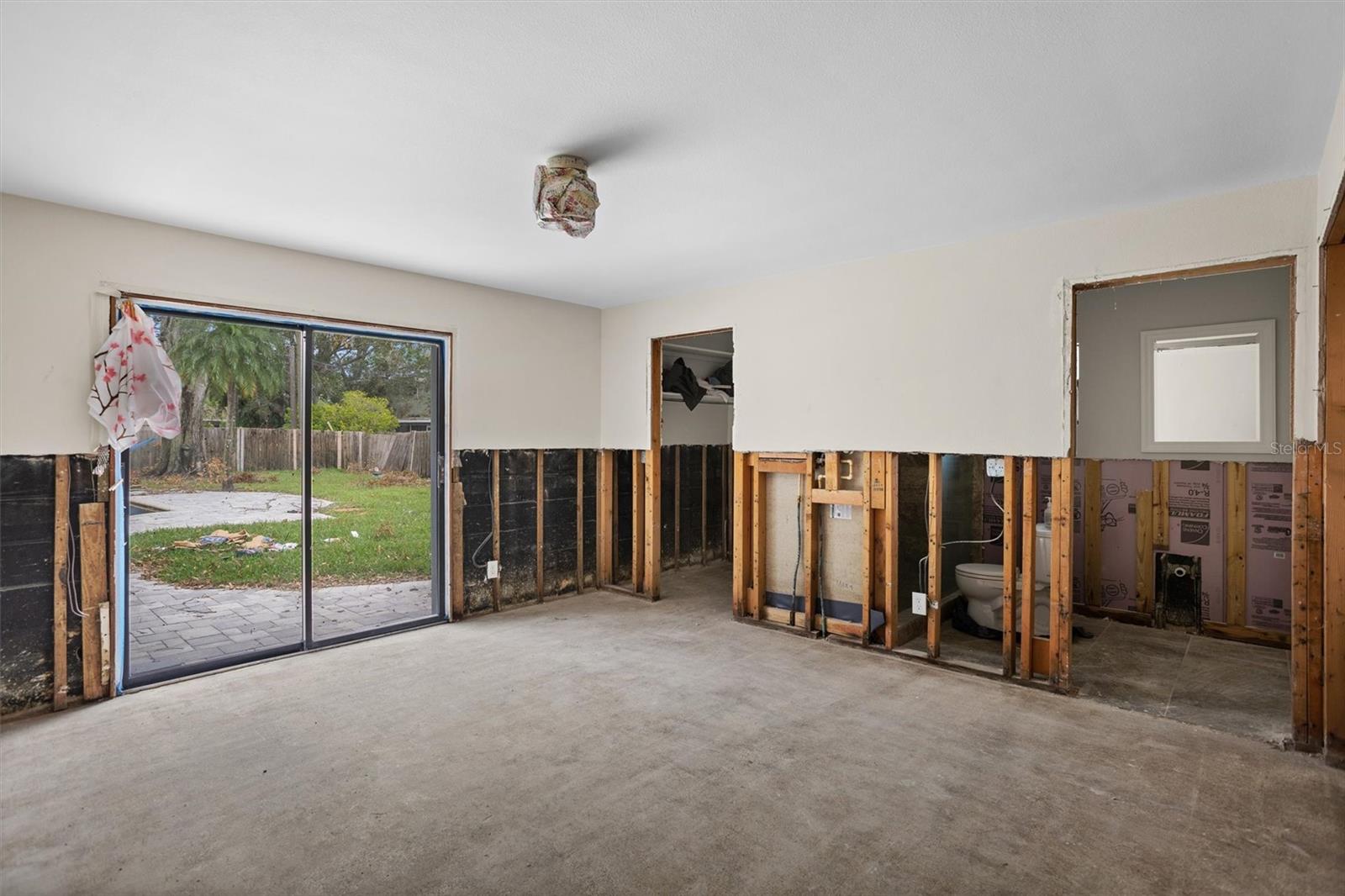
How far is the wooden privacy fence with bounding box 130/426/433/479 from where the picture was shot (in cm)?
412

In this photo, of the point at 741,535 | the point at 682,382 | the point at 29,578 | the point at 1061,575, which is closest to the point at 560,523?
the point at 741,535

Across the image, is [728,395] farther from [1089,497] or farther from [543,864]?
[543,864]

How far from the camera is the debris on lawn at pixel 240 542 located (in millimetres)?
5234

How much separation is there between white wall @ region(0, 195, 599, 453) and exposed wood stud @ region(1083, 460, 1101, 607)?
411 centimetres

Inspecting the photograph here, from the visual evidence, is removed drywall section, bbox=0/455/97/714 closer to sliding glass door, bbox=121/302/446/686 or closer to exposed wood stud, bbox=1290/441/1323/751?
sliding glass door, bbox=121/302/446/686

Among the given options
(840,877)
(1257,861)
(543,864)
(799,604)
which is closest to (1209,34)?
(1257,861)

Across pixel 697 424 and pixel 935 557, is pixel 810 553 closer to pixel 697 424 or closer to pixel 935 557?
pixel 935 557

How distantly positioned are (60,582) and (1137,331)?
699 cm

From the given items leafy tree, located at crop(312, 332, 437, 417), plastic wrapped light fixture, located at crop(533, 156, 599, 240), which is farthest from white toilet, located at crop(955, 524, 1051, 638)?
leafy tree, located at crop(312, 332, 437, 417)

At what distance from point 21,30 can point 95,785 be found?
263 cm

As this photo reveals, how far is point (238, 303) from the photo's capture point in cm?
382

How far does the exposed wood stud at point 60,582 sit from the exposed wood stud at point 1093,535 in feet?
21.5

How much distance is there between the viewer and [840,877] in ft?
6.58

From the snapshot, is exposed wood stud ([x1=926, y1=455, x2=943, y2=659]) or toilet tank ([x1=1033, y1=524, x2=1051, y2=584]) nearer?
exposed wood stud ([x1=926, y1=455, x2=943, y2=659])
